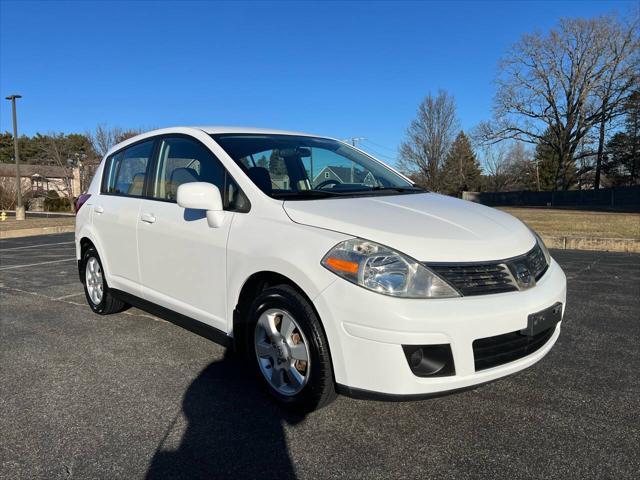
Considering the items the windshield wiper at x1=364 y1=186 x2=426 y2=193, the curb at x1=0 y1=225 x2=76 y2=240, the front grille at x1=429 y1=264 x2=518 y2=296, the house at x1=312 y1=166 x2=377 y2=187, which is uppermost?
the house at x1=312 y1=166 x2=377 y2=187

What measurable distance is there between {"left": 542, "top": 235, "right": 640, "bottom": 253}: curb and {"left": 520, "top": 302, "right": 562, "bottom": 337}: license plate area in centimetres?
821

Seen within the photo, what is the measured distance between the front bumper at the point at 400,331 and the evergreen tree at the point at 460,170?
49.6m

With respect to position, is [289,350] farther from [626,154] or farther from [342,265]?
[626,154]

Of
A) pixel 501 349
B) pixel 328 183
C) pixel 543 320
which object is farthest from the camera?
pixel 328 183

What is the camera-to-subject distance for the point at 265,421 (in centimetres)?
273

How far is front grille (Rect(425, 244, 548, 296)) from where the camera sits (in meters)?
2.41

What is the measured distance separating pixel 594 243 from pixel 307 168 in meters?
8.46

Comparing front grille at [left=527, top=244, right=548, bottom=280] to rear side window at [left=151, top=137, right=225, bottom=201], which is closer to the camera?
front grille at [left=527, top=244, right=548, bottom=280]

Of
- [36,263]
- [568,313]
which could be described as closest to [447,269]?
[568,313]

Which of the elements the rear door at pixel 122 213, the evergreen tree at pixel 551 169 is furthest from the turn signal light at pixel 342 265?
the evergreen tree at pixel 551 169

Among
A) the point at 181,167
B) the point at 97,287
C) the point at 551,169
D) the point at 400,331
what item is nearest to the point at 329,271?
the point at 400,331

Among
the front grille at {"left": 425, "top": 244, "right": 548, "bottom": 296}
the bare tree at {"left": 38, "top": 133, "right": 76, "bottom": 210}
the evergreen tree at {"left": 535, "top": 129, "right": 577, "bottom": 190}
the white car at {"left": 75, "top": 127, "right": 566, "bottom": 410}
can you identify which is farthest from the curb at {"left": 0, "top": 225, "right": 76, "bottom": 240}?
the evergreen tree at {"left": 535, "top": 129, "right": 577, "bottom": 190}

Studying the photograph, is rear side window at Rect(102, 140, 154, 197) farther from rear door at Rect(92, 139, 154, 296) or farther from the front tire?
the front tire

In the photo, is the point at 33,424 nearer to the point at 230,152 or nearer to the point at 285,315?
the point at 285,315
